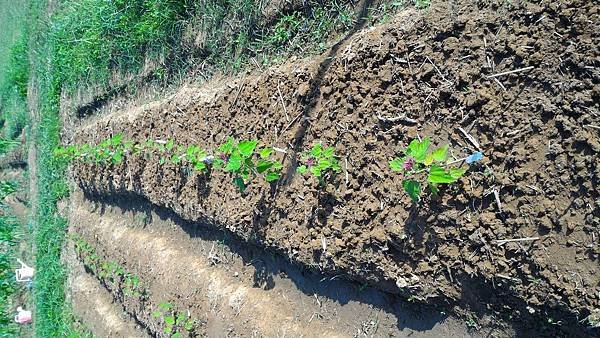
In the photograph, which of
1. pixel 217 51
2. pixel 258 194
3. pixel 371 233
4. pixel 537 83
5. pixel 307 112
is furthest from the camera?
pixel 217 51

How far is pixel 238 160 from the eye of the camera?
2994mm

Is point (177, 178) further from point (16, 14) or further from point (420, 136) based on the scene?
point (16, 14)

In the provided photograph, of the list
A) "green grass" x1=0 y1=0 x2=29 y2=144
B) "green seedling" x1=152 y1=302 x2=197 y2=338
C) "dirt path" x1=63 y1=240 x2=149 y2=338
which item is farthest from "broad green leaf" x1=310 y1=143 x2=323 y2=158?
"green grass" x1=0 y1=0 x2=29 y2=144

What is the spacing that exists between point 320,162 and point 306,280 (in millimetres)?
824

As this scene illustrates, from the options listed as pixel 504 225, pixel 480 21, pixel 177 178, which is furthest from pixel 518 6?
pixel 177 178

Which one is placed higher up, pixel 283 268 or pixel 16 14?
pixel 283 268

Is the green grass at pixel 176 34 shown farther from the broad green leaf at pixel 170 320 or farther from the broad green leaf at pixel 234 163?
the broad green leaf at pixel 170 320

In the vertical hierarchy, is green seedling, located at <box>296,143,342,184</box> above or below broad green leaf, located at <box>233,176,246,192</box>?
above

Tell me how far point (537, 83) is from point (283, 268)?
6.21 ft

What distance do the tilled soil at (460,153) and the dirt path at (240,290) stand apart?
178mm

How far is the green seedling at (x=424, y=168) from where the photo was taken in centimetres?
207

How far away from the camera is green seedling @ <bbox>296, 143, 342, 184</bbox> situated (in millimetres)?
2596

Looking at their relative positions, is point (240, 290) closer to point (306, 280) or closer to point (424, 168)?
point (306, 280)

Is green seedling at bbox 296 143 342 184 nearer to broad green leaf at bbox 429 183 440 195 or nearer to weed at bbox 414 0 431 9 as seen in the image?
broad green leaf at bbox 429 183 440 195
